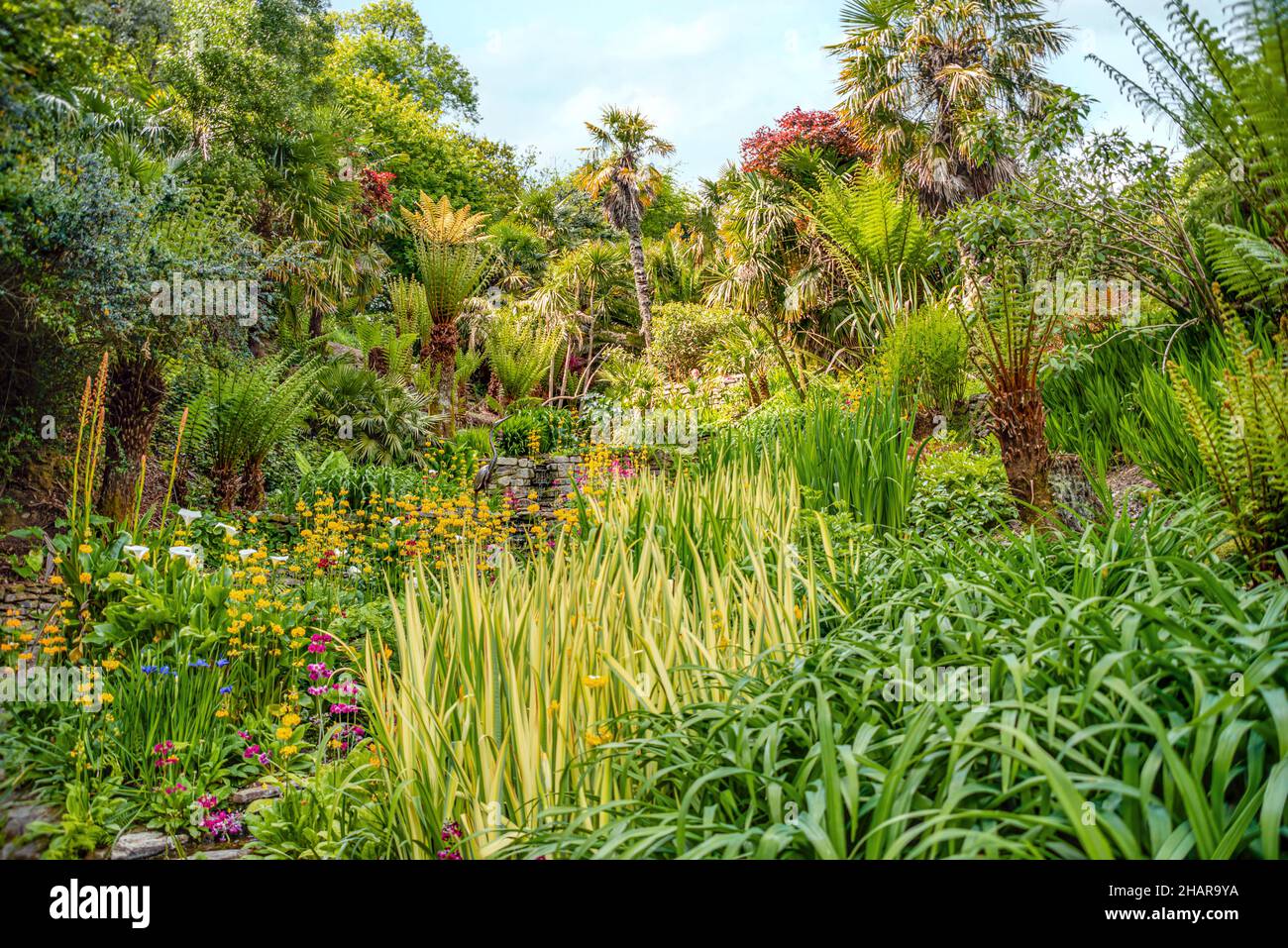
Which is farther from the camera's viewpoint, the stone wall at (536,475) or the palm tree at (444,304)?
the palm tree at (444,304)

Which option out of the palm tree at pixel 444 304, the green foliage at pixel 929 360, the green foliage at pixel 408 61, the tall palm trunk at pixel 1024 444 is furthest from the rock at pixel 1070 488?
the green foliage at pixel 408 61

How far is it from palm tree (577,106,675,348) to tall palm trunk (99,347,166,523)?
42.9 feet

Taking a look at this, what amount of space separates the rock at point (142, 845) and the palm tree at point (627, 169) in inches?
582

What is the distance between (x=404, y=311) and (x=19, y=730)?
38.3 ft

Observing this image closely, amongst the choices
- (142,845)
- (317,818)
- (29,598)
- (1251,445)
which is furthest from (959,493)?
(29,598)

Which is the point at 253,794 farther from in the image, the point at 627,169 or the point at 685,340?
the point at 627,169

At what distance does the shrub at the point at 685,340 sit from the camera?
1349 centimetres

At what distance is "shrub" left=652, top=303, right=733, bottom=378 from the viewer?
13492mm

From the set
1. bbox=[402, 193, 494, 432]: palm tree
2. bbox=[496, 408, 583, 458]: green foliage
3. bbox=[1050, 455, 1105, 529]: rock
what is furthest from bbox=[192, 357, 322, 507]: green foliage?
bbox=[402, 193, 494, 432]: palm tree

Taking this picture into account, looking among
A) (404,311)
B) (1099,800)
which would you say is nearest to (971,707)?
(1099,800)

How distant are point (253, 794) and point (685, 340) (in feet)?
39.3

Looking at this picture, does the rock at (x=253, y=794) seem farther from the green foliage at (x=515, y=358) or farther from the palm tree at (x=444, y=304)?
the green foliage at (x=515, y=358)
